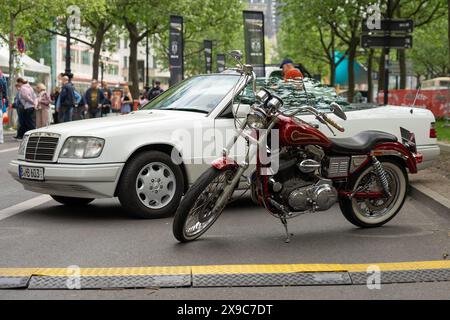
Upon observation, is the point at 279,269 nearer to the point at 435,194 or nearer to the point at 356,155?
the point at 356,155

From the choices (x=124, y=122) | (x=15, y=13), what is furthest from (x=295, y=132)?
(x=15, y=13)

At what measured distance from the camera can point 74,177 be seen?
7395 millimetres

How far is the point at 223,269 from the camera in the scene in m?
5.44

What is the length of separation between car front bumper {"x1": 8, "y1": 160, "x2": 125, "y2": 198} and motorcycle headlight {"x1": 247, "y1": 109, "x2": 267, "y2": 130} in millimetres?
1793

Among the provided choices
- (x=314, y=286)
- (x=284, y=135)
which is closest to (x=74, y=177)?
(x=284, y=135)

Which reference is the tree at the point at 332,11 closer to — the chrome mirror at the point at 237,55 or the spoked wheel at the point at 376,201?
the spoked wheel at the point at 376,201

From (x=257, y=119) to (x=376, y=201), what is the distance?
1.73m

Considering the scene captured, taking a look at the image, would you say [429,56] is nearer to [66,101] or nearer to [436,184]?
[66,101]

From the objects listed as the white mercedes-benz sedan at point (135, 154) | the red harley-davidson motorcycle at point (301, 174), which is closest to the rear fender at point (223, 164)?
the red harley-davidson motorcycle at point (301, 174)

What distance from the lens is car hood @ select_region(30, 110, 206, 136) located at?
7598 millimetres

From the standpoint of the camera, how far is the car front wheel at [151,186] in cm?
756

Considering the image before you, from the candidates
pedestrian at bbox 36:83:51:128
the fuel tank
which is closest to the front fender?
the fuel tank

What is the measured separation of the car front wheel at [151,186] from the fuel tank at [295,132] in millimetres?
1647

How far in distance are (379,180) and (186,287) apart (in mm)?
2862
